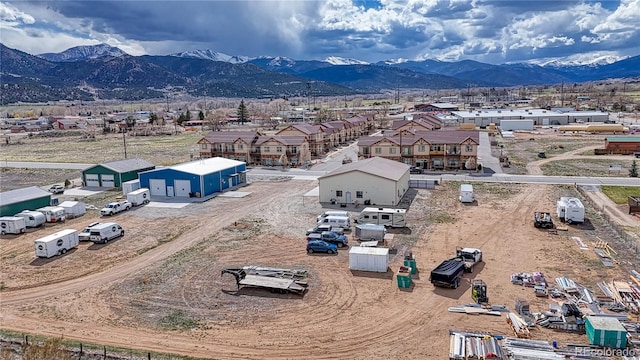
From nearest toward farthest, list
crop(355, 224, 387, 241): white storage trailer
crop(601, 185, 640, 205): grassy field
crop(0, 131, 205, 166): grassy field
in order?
crop(355, 224, 387, 241): white storage trailer → crop(601, 185, 640, 205): grassy field → crop(0, 131, 205, 166): grassy field

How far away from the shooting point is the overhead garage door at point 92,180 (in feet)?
158

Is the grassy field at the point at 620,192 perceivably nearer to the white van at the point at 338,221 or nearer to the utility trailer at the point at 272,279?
the white van at the point at 338,221

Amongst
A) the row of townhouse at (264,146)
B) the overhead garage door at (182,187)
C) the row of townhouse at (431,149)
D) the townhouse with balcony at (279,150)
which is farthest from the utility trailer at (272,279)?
the townhouse with balcony at (279,150)

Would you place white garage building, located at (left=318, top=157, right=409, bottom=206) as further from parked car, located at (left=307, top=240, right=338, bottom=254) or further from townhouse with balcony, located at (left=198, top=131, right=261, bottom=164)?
townhouse with balcony, located at (left=198, top=131, right=261, bottom=164)

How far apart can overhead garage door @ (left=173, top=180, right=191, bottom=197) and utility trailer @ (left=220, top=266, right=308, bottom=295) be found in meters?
20.6

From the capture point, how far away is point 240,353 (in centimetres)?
1647

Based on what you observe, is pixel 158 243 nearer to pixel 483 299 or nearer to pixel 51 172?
pixel 483 299

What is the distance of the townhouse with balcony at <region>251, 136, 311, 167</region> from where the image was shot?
59594 millimetres

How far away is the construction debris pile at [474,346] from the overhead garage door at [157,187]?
108 ft

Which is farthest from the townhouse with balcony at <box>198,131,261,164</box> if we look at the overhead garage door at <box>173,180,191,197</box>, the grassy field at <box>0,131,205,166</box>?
the overhead garage door at <box>173,180,191,197</box>

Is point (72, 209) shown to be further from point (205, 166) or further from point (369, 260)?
point (369, 260)

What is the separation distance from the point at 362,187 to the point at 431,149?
1861 centimetres

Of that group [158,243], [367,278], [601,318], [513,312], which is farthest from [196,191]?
[601,318]

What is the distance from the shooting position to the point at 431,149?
5372 cm
